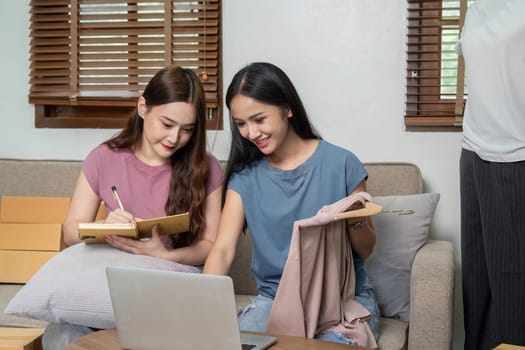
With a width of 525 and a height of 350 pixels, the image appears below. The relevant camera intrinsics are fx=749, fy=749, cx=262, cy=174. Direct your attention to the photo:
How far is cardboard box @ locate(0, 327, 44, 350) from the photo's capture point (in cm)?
181

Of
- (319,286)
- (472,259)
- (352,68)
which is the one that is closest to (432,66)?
(352,68)

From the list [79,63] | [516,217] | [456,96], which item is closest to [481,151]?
[516,217]

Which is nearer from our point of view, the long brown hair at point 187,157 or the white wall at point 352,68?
the long brown hair at point 187,157

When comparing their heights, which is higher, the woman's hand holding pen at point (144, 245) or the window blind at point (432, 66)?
the window blind at point (432, 66)

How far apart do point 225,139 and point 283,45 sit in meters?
0.43

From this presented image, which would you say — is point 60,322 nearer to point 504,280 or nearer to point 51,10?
point 504,280

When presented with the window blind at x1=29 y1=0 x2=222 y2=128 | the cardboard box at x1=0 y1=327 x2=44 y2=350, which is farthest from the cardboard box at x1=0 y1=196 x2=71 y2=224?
the cardboard box at x1=0 y1=327 x2=44 y2=350

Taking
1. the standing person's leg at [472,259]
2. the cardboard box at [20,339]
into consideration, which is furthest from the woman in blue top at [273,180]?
the cardboard box at [20,339]

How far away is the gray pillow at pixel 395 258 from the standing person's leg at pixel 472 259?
14 centimetres

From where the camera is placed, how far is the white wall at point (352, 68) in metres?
2.79

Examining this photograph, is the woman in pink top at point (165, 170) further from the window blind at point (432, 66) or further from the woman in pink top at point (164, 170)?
the window blind at point (432, 66)

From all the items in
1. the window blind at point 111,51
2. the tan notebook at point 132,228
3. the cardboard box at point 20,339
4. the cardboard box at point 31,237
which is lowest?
the cardboard box at point 20,339

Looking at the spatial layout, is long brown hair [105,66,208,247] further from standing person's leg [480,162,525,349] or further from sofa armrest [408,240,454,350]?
standing person's leg [480,162,525,349]

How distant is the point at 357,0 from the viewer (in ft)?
9.20
